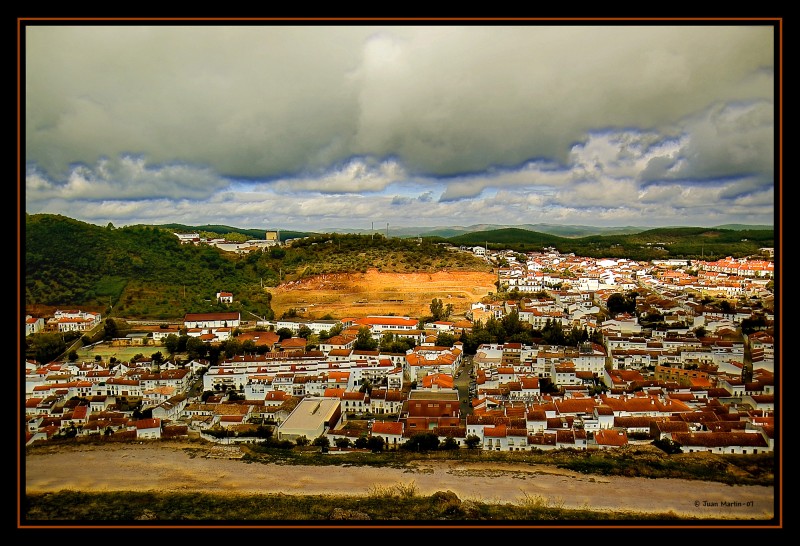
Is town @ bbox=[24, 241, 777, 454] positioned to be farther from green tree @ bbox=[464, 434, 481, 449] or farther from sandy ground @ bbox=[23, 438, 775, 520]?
sandy ground @ bbox=[23, 438, 775, 520]

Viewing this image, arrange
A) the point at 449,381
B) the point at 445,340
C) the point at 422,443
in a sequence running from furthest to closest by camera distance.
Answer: the point at 445,340 < the point at 449,381 < the point at 422,443

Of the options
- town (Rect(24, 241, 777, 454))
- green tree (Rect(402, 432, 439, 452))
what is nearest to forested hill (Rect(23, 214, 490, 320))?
town (Rect(24, 241, 777, 454))

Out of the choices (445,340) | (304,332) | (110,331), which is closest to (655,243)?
(445,340)

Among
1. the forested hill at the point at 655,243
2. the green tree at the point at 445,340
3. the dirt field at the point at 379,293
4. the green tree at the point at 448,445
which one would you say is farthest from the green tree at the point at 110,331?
the forested hill at the point at 655,243

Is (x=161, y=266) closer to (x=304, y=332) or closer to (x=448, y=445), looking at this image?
(x=304, y=332)
